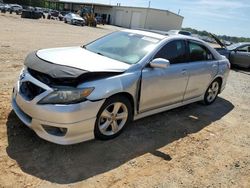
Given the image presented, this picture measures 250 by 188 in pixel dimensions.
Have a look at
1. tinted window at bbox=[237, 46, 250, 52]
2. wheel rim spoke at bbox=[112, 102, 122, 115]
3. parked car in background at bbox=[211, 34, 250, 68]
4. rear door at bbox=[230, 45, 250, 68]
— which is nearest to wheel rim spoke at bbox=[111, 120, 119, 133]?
wheel rim spoke at bbox=[112, 102, 122, 115]

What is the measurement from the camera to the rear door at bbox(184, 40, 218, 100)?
18.0ft

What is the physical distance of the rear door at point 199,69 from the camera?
5.49 m

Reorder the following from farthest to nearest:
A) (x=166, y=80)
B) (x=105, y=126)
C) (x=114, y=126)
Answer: (x=166, y=80), (x=114, y=126), (x=105, y=126)

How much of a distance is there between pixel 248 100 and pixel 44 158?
6.23 m

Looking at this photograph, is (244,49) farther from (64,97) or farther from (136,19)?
(136,19)

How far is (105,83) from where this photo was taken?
379 cm

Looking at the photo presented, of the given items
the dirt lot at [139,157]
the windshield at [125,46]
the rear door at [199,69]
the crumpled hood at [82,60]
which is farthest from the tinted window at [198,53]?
the crumpled hood at [82,60]

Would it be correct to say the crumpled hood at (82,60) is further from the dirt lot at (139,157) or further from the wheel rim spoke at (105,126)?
the dirt lot at (139,157)

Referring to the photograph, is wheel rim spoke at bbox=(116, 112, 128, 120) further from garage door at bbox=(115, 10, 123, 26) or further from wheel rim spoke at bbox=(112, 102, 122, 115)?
garage door at bbox=(115, 10, 123, 26)

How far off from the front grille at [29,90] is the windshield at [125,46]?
1.39 metres

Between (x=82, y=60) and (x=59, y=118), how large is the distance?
104 centimetres

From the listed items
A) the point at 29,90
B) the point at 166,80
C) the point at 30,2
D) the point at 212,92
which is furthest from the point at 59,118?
the point at 30,2

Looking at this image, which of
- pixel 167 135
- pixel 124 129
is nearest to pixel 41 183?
pixel 124 129

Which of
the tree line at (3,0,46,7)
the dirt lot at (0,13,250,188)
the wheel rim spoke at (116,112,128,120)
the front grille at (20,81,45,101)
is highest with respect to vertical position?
the front grille at (20,81,45,101)
